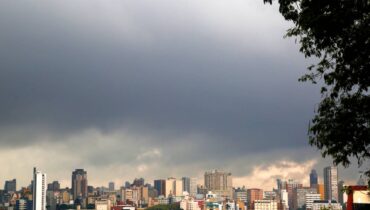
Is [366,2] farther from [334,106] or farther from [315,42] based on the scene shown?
[334,106]

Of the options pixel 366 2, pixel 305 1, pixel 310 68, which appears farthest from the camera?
pixel 310 68

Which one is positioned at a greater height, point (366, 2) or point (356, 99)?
point (366, 2)

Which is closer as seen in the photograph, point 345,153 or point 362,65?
point 362,65

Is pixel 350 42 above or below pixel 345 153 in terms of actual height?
above

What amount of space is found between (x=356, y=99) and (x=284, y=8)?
11.2 feet

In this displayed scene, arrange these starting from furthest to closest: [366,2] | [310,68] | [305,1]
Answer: [310,68]
[305,1]
[366,2]

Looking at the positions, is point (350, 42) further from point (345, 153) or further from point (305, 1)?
point (345, 153)

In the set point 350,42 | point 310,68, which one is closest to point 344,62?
point 350,42

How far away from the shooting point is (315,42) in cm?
1788

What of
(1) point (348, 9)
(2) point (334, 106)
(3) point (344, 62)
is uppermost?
(1) point (348, 9)

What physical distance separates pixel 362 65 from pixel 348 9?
5.15 ft

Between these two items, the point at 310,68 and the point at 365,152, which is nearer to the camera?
the point at 365,152

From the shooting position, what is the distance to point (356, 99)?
1720 centimetres

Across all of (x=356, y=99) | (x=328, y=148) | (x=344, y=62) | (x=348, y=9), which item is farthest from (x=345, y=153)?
(x=348, y=9)
